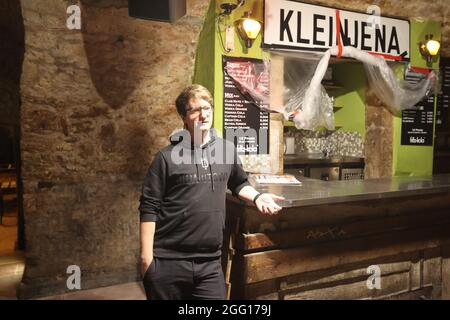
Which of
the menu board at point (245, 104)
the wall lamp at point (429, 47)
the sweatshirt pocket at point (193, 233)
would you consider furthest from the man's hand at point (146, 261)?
the wall lamp at point (429, 47)

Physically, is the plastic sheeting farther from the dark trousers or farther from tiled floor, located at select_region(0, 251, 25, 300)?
tiled floor, located at select_region(0, 251, 25, 300)

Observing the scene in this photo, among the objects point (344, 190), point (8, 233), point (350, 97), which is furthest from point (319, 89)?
point (8, 233)

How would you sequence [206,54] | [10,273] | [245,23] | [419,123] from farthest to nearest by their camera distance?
[419,123] → [10,273] → [206,54] → [245,23]

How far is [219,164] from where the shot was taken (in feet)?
6.75

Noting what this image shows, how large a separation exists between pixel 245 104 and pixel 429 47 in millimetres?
2635

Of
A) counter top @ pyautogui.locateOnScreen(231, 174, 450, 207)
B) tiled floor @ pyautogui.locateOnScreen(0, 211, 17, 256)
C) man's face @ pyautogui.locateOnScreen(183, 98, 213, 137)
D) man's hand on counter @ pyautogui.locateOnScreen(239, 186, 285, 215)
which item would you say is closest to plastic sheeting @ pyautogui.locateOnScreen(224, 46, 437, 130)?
counter top @ pyautogui.locateOnScreen(231, 174, 450, 207)

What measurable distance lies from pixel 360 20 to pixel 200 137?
322 centimetres

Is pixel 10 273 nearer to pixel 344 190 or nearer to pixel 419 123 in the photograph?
pixel 344 190

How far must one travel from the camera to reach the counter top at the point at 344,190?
2.56 m

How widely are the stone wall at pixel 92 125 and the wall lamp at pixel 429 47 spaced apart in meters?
2.85

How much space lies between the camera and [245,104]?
12.7 ft

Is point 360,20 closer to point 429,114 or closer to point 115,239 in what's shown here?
point 429,114

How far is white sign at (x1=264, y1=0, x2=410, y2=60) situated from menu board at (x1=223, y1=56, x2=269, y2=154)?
358mm
